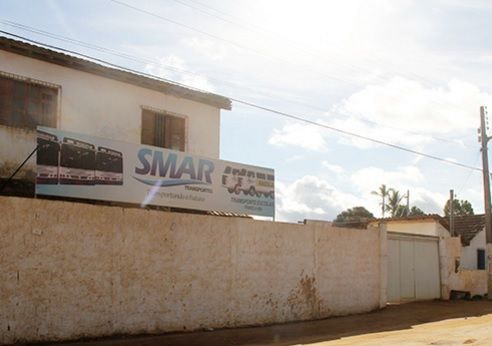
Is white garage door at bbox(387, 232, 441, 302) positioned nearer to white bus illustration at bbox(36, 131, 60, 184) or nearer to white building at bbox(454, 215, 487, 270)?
white building at bbox(454, 215, 487, 270)

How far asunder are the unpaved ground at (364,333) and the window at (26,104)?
6.69 meters

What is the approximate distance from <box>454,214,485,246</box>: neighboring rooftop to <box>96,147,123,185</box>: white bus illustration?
27947mm

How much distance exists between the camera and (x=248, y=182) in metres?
17.5

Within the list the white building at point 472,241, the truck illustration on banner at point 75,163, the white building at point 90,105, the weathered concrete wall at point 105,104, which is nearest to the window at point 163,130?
the white building at point 90,105

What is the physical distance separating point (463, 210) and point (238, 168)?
6323 centimetres

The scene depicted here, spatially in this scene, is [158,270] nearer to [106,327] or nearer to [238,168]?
[106,327]

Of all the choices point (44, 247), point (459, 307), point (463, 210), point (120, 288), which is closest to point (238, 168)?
point (120, 288)

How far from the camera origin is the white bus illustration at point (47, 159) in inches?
502

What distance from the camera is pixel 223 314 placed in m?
14.8

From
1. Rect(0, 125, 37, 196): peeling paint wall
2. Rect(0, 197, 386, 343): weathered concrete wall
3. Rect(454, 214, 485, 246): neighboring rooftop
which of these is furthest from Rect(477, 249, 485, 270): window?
Rect(0, 125, 37, 196): peeling paint wall

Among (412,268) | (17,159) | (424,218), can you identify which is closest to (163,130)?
(17,159)

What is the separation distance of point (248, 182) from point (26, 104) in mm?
6391

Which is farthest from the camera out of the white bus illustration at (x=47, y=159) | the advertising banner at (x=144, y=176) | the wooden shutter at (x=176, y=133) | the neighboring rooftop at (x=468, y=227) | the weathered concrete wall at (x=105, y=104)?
the neighboring rooftop at (x=468, y=227)

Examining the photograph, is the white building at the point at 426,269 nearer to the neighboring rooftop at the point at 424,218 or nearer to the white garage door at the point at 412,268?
the white garage door at the point at 412,268
